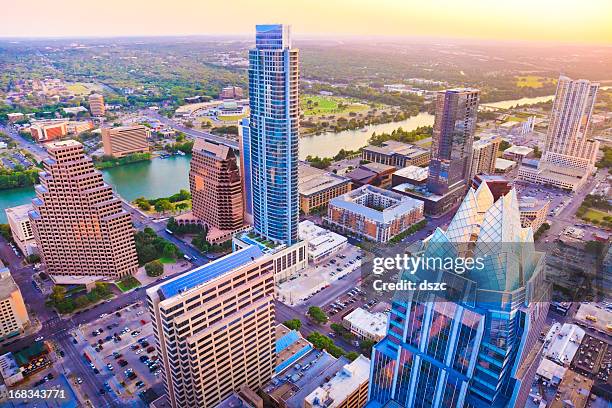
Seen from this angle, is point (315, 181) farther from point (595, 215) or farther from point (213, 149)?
point (595, 215)

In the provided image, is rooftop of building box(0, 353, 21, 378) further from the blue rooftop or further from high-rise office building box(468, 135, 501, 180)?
high-rise office building box(468, 135, 501, 180)

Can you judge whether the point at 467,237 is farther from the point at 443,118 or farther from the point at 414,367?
the point at 443,118

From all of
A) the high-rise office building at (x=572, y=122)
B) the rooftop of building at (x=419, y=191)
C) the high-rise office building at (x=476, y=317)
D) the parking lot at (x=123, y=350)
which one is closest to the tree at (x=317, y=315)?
the parking lot at (x=123, y=350)

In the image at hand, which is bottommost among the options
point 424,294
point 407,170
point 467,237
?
point 407,170

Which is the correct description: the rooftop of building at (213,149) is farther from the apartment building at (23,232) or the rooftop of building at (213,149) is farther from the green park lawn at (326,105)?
the green park lawn at (326,105)

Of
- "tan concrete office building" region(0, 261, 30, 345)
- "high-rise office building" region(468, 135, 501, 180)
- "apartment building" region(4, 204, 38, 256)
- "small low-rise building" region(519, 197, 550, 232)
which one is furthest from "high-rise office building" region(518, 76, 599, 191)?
"apartment building" region(4, 204, 38, 256)

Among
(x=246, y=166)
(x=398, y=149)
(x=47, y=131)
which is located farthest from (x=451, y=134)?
(x=47, y=131)

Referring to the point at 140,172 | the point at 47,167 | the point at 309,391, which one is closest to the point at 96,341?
the point at 47,167
